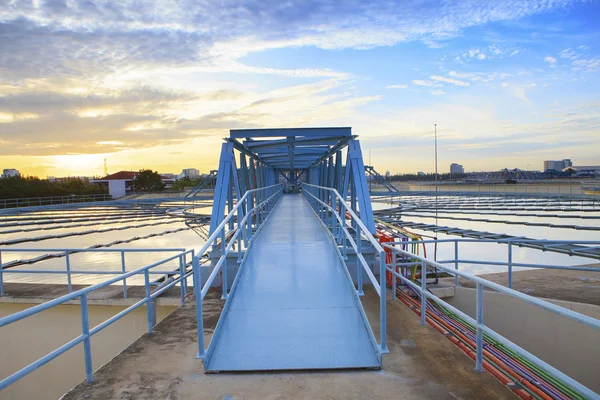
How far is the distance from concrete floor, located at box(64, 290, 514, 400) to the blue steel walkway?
0.15 m

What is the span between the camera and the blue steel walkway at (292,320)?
3746 millimetres

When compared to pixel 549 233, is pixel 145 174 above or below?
above

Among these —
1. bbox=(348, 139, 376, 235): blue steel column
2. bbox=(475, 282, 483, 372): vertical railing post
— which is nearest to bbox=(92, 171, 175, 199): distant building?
bbox=(348, 139, 376, 235): blue steel column

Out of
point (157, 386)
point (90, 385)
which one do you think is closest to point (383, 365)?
point (157, 386)

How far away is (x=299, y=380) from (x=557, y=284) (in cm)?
686

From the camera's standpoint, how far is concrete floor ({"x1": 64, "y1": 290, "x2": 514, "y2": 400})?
327 cm

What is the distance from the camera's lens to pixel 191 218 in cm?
2683

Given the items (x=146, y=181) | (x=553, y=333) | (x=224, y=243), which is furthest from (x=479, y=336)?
(x=146, y=181)

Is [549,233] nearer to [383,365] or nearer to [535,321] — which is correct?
[535,321]

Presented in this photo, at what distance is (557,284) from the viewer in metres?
8.07

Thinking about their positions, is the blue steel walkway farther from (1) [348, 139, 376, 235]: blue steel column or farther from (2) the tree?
(2) the tree

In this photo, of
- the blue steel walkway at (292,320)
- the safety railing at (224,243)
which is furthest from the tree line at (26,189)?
the blue steel walkway at (292,320)

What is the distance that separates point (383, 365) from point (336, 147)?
8932mm

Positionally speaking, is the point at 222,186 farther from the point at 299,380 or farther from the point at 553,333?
the point at 553,333
